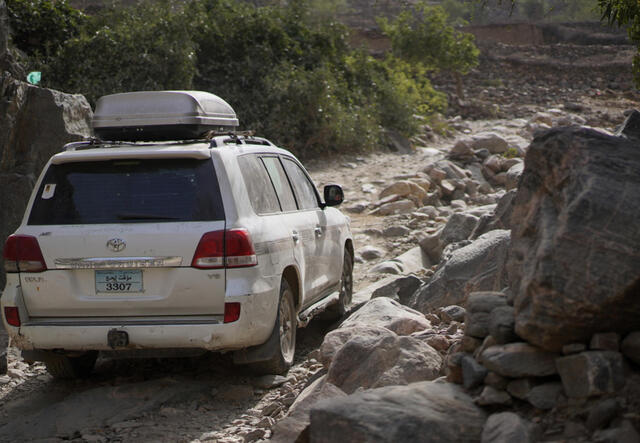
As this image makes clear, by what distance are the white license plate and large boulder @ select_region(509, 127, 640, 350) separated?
8.38ft

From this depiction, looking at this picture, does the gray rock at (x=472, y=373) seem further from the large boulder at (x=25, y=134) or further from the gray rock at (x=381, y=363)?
the large boulder at (x=25, y=134)

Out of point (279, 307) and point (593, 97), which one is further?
point (593, 97)

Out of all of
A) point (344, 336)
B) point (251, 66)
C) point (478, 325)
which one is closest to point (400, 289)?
point (344, 336)

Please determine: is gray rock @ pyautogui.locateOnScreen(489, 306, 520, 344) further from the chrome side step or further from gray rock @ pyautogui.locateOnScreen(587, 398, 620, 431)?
the chrome side step

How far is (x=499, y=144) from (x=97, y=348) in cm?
1527

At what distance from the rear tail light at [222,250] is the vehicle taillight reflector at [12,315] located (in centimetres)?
127

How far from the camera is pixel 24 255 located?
5359 millimetres

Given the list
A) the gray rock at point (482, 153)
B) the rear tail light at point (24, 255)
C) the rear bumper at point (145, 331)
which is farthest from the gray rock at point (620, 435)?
the gray rock at point (482, 153)

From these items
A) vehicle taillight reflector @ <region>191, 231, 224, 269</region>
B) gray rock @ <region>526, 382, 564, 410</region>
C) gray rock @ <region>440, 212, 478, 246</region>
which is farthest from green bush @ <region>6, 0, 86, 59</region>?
gray rock @ <region>526, 382, 564, 410</region>

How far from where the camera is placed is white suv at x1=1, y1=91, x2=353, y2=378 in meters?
5.20

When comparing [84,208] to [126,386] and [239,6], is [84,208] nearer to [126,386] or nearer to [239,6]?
[126,386]

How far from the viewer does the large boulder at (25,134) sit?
8.82m

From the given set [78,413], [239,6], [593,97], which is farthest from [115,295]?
[593,97]

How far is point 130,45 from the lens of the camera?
16.8 m
